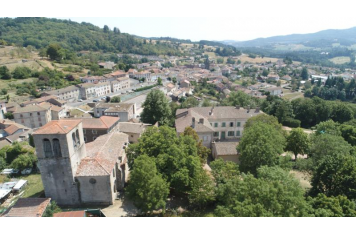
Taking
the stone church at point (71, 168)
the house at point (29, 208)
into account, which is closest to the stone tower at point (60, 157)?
the stone church at point (71, 168)

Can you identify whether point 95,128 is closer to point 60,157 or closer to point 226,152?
point 60,157

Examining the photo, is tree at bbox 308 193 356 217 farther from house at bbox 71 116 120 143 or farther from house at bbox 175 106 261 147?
house at bbox 71 116 120 143

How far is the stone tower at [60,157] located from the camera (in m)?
24.7

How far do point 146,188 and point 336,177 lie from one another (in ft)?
62.5

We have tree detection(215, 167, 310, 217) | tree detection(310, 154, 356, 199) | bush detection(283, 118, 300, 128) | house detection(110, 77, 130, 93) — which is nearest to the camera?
tree detection(215, 167, 310, 217)

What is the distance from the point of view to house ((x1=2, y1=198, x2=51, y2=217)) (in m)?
22.5

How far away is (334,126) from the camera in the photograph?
41844mm

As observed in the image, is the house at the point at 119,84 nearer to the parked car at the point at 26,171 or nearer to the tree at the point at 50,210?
the parked car at the point at 26,171

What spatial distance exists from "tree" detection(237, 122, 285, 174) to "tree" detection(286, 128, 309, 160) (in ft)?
26.4

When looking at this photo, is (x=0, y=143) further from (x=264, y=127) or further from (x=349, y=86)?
(x=349, y=86)

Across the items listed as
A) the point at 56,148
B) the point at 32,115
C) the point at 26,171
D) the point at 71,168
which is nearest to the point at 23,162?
the point at 26,171

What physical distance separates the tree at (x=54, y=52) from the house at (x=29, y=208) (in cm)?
11268

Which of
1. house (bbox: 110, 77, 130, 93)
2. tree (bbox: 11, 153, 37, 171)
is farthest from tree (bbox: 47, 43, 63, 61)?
tree (bbox: 11, 153, 37, 171)

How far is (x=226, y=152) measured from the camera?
3716 centimetres
